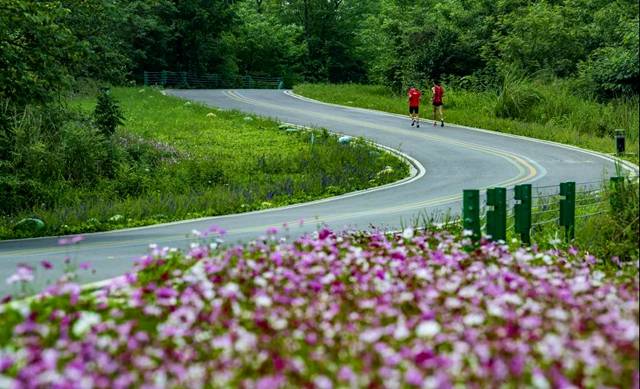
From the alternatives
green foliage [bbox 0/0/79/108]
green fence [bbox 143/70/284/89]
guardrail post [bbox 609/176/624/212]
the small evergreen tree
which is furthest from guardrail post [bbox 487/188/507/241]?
green fence [bbox 143/70/284/89]

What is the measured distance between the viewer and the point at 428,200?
69.7ft

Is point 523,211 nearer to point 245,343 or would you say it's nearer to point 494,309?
point 494,309

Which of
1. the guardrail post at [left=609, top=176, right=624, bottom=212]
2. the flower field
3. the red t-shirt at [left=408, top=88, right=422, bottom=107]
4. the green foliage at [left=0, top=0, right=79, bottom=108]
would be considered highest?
the green foliage at [left=0, top=0, right=79, bottom=108]

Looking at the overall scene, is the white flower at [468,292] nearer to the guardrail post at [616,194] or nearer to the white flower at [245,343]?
the white flower at [245,343]

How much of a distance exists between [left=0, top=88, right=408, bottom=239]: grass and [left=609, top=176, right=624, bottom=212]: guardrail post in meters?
9.31

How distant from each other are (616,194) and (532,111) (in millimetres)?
27888

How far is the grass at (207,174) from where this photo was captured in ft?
64.0

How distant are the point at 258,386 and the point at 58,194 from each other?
18442 millimetres

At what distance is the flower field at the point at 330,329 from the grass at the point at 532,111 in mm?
23689

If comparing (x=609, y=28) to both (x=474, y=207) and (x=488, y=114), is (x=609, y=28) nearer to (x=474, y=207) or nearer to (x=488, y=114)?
(x=488, y=114)

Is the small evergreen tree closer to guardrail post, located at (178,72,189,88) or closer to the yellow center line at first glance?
the yellow center line

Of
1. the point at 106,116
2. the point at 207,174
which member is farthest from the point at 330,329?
the point at 106,116

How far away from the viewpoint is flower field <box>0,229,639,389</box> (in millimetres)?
4984

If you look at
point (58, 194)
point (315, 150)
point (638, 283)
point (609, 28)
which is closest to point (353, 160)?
point (315, 150)
